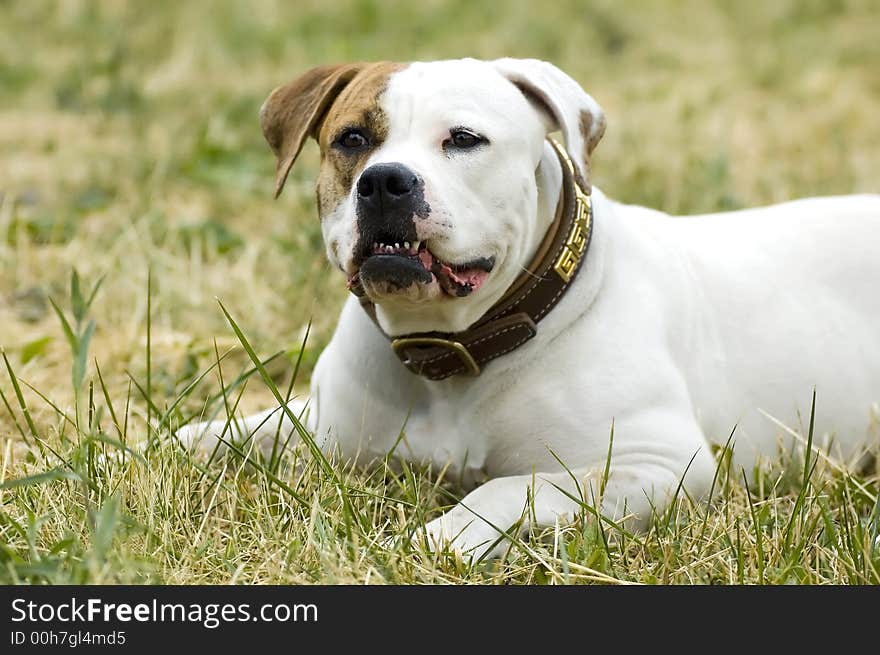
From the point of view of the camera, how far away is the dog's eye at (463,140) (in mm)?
2961

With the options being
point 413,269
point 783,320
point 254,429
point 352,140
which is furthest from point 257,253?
point 413,269

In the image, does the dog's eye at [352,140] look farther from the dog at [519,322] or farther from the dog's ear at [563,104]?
the dog's ear at [563,104]

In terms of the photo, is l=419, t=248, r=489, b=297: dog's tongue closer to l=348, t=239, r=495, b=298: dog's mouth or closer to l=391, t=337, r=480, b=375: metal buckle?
l=348, t=239, r=495, b=298: dog's mouth

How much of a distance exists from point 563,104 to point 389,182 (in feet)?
1.70

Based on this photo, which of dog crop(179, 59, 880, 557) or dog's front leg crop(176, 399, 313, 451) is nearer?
dog crop(179, 59, 880, 557)

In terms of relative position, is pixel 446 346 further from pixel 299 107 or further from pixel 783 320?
pixel 783 320

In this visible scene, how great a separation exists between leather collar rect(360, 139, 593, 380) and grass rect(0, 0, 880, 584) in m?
0.27

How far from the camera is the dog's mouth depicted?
288 cm

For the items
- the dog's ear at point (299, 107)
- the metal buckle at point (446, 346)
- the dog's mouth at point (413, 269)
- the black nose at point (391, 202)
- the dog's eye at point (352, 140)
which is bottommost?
the metal buckle at point (446, 346)

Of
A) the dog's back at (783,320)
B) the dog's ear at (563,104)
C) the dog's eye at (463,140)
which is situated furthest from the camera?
the dog's back at (783,320)

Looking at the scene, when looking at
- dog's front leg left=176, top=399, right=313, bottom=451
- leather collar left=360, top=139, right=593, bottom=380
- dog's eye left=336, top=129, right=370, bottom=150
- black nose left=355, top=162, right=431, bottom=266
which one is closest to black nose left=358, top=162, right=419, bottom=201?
black nose left=355, top=162, right=431, bottom=266

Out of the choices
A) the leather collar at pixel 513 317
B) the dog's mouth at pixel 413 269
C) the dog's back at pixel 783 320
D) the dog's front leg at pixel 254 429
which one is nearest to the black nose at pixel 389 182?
the dog's mouth at pixel 413 269

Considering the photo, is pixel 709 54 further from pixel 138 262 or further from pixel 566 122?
pixel 566 122
